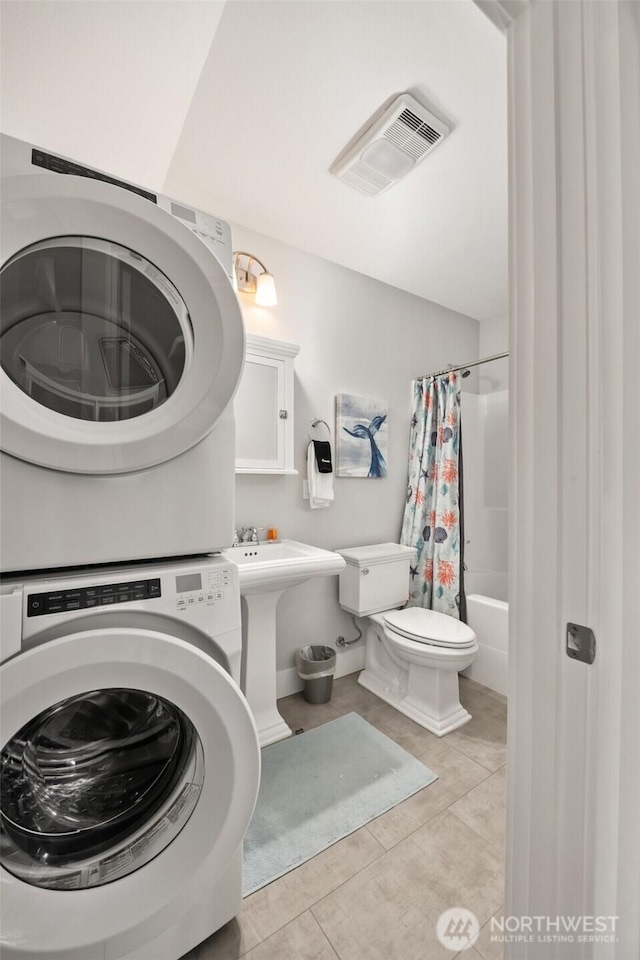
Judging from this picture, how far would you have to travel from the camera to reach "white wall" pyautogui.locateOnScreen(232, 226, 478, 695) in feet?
6.89

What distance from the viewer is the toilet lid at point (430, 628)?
70.9 inches

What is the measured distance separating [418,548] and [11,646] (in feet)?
7.12

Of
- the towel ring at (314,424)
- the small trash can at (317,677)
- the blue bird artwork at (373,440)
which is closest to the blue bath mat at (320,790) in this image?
the small trash can at (317,677)

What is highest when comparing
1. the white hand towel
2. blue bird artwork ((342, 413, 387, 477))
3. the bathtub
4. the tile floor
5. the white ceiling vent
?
the white ceiling vent

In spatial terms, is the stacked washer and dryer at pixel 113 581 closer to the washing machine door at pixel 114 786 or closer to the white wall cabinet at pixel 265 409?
the washing machine door at pixel 114 786

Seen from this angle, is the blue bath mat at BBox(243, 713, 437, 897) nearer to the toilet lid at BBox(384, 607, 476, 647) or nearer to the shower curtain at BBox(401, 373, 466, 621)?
the toilet lid at BBox(384, 607, 476, 647)

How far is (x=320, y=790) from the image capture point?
145 centimetres

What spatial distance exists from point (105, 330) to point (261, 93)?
111 centimetres

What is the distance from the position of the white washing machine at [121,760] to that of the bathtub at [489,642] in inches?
66.6

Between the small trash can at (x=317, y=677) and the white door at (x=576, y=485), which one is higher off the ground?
the white door at (x=576, y=485)

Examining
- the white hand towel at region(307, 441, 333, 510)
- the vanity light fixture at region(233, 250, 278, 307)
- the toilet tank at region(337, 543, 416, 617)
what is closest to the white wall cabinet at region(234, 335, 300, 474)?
the white hand towel at region(307, 441, 333, 510)

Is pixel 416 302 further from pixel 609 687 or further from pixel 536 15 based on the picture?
pixel 609 687

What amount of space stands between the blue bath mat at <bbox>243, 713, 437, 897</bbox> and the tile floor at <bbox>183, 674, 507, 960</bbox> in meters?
0.04

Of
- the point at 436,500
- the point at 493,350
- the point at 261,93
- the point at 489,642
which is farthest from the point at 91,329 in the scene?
the point at 493,350
